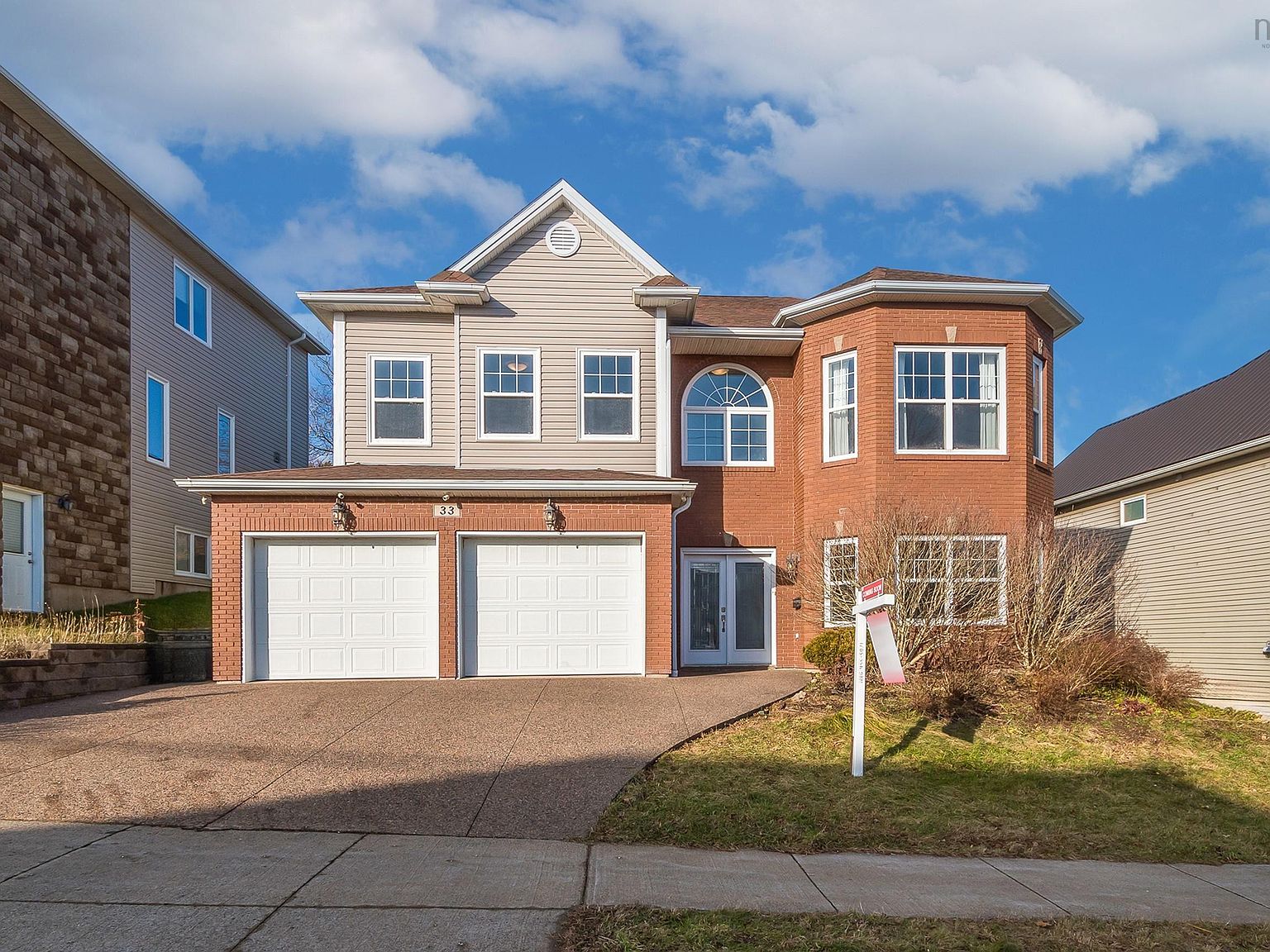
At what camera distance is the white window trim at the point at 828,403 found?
1603 centimetres

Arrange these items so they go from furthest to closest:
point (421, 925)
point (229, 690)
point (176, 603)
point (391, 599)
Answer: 1. point (176, 603)
2. point (391, 599)
3. point (229, 690)
4. point (421, 925)

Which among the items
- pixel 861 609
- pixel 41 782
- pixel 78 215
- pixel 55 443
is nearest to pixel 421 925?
pixel 41 782

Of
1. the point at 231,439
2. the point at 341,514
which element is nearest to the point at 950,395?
the point at 341,514

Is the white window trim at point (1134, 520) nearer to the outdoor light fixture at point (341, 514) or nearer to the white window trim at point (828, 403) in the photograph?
the white window trim at point (828, 403)

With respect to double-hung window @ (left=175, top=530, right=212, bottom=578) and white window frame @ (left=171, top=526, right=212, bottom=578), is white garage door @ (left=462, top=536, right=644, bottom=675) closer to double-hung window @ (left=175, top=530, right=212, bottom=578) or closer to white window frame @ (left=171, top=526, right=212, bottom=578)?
white window frame @ (left=171, top=526, right=212, bottom=578)

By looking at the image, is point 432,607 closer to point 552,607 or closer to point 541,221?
point 552,607

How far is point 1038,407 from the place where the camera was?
16562mm

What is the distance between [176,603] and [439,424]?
7.82 m

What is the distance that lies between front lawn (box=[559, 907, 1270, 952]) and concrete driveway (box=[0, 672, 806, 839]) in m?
2.14

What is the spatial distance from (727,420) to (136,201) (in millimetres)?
13215

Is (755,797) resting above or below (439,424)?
below

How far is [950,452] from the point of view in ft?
51.6

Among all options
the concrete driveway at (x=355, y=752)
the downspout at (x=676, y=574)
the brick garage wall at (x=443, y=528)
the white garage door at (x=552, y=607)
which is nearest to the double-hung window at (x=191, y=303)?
the brick garage wall at (x=443, y=528)

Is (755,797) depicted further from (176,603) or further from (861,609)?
(176,603)
